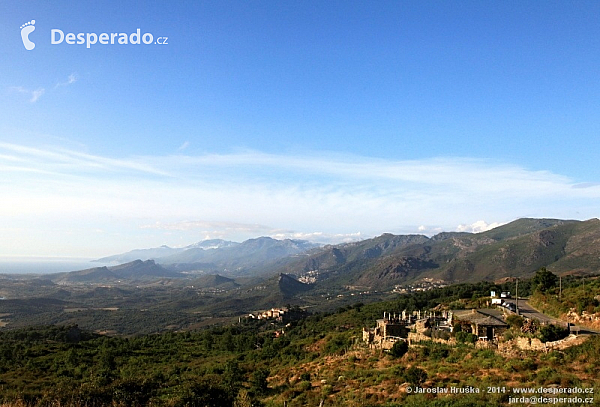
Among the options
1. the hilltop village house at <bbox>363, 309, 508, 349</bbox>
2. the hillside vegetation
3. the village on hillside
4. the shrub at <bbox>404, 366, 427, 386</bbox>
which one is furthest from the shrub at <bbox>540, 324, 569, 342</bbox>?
the shrub at <bbox>404, 366, 427, 386</bbox>

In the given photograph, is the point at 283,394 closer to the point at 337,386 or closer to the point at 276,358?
the point at 337,386

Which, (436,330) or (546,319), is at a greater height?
(546,319)

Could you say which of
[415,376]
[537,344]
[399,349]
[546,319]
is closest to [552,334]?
[537,344]

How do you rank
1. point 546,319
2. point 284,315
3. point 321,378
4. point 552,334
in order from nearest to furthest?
point 552,334, point 321,378, point 546,319, point 284,315

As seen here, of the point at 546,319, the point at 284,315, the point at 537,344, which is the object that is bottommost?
the point at 284,315

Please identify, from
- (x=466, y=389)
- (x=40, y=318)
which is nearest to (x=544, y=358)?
(x=466, y=389)

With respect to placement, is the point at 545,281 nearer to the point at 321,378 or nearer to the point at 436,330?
the point at 436,330

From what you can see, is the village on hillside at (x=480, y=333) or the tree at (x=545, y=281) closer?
the village on hillside at (x=480, y=333)

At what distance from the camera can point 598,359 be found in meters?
20.6

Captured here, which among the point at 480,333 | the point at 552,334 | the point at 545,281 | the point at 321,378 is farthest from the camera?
the point at 545,281

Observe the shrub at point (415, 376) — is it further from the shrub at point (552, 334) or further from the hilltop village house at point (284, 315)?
the hilltop village house at point (284, 315)

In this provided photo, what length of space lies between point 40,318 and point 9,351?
500 ft

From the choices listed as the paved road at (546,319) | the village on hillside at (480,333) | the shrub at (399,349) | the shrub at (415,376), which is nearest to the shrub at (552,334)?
the village on hillside at (480,333)

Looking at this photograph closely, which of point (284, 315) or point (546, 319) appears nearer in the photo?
point (546, 319)
